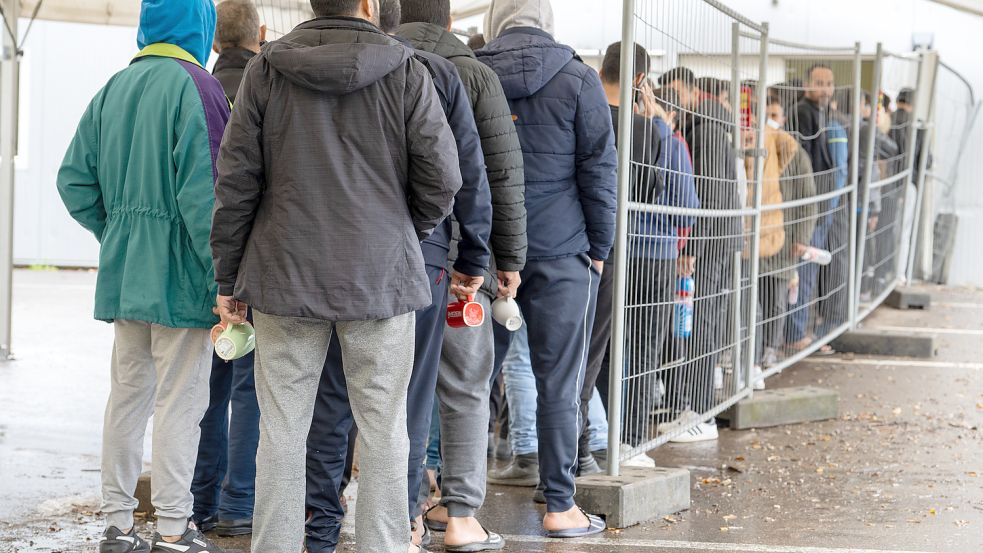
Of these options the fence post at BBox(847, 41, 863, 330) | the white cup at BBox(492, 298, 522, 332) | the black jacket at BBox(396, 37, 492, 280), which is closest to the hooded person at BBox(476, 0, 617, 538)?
the white cup at BBox(492, 298, 522, 332)

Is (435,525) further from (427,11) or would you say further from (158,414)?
(427,11)

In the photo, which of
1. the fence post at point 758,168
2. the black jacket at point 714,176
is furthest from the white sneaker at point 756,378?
the black jacket at point 714,176

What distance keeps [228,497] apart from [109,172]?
127 cm

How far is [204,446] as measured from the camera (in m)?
4.11

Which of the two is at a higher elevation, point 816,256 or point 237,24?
point 237,24

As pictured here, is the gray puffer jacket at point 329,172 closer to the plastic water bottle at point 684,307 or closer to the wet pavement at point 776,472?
the wet pavement at point 776,472

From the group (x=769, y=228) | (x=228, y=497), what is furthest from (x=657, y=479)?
(x=769, y=228)

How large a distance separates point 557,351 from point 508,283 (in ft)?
1.39

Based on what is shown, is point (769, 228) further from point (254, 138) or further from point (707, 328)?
point (254, 138)

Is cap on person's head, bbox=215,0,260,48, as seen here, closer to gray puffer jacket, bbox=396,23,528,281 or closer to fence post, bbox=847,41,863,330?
gray puffer jacket, bbox=396,23,528,281

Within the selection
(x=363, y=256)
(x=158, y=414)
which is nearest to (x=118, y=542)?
(x=158, y=414)

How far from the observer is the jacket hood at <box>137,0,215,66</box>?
364 cm

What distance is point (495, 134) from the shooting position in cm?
364

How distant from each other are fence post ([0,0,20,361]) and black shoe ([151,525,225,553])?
511 cm
